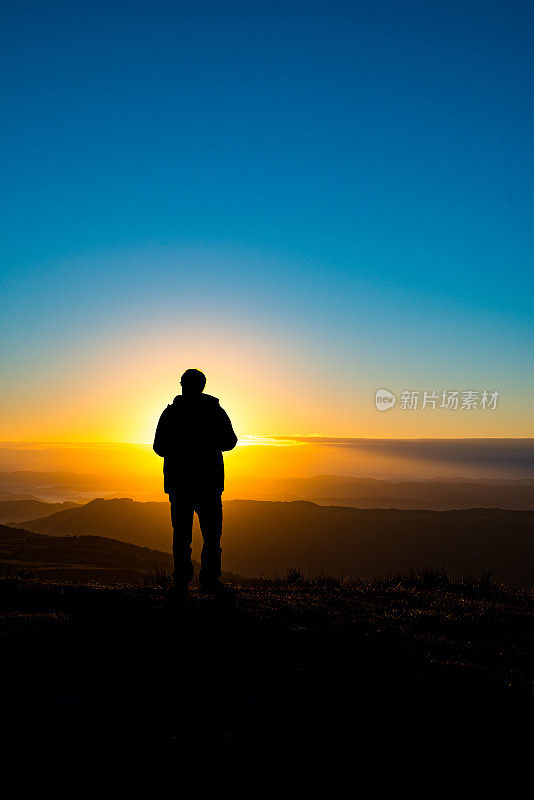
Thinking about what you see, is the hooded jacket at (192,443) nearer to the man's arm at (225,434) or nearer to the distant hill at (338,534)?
the man's arm at (225,434)

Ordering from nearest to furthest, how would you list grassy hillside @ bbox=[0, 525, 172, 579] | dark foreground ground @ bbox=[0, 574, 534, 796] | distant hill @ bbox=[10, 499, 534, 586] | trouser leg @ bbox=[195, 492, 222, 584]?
dark foreground ground @ bbox=[0, 574, 534, 796]
trouser leg @ bbox=[195, 492, 222, 584]
grassy hillside @ bbox=[0, 525, 172, 579]
distant hill @ bbox=[10, 499, 534, 586]

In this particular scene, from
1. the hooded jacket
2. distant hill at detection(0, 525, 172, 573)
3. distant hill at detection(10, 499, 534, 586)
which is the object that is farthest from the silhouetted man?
distant hill at detection(10, 499, 534, 586)

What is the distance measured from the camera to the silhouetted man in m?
7.09

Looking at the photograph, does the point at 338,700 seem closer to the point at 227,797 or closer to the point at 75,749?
the point at 227,797

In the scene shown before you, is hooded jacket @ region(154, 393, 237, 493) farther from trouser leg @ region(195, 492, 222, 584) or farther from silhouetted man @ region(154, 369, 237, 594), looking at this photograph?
trouser leg @ region(195, 492, 222, 584)

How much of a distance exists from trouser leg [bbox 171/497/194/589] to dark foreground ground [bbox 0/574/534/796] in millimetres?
385

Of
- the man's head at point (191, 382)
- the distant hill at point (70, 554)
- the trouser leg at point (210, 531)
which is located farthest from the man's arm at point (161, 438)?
the distant hill at point (70, 554)

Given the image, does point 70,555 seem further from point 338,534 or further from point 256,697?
point 338,534

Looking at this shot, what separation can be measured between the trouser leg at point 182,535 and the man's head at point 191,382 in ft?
4.46

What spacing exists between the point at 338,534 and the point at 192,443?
62909mm

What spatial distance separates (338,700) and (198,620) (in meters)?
2.36

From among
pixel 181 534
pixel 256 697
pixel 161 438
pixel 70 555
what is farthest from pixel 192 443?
pixel 70 555

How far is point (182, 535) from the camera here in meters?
7.16

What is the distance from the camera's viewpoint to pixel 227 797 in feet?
10.3
